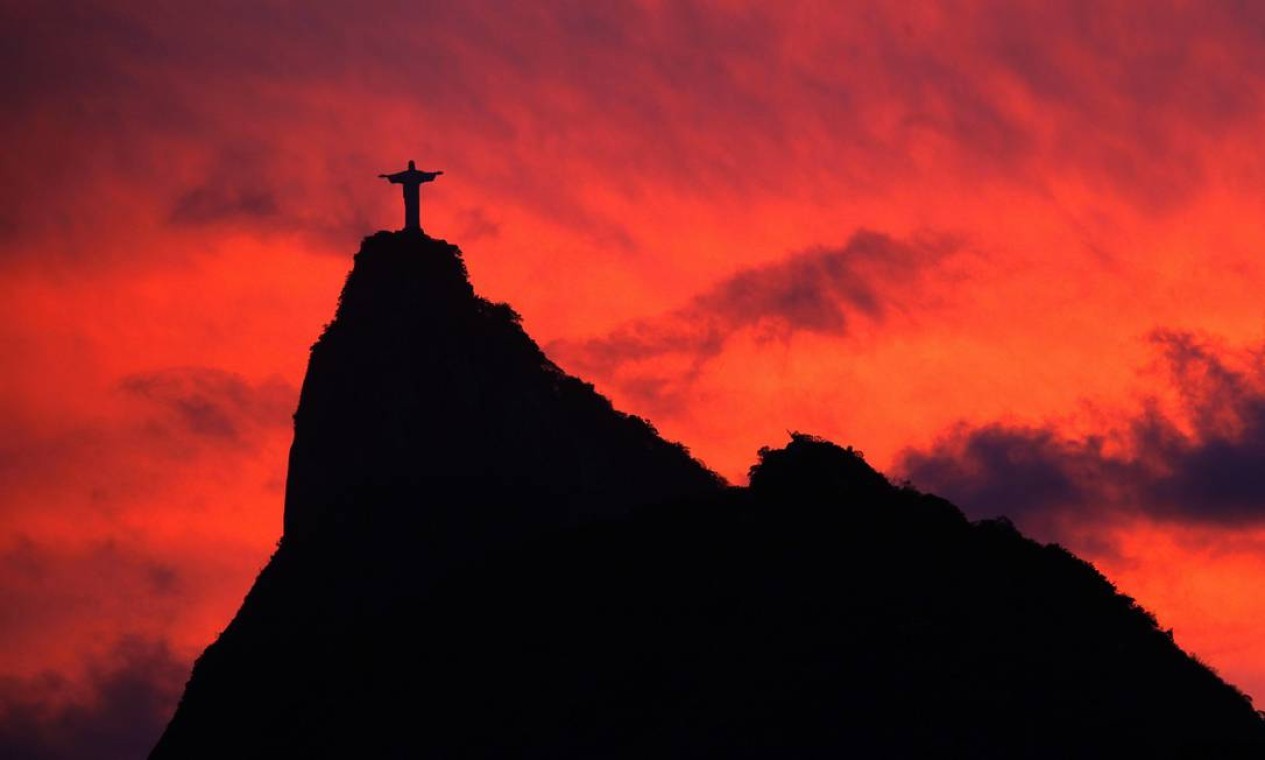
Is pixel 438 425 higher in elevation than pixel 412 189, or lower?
lower

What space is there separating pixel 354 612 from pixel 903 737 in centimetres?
5198

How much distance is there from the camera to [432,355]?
123m

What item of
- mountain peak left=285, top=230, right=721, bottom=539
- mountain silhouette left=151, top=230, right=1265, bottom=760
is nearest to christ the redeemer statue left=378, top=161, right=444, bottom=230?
mountain peak left=285, top=230, right=721, bottom=539

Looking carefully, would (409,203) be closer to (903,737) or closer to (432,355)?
(432,355)

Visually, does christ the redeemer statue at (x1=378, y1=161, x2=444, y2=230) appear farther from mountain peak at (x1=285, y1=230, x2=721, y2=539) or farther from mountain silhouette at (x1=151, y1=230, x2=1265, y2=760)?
mountain silhouette at (x1=151, y1=230, x2=1265, y2=760)

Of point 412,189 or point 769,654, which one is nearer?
point 769,654

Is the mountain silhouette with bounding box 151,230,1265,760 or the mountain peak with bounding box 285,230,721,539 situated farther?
the mountain peak with bounding box 285,230,721,539

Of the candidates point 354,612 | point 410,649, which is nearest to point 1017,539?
point 410,649

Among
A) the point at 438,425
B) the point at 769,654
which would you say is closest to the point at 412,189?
the point at 438,425

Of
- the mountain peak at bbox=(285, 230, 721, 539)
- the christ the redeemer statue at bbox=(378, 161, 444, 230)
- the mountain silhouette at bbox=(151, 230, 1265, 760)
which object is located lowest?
the mountain silhouette at bbox=(151, 230, 1265, 760)

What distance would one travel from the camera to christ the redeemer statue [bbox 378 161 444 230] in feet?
388

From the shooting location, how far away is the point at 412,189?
122m

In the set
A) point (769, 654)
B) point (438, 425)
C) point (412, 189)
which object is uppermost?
point (412, 189)

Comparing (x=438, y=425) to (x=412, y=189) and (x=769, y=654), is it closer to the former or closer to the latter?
(x=412, y=189)
